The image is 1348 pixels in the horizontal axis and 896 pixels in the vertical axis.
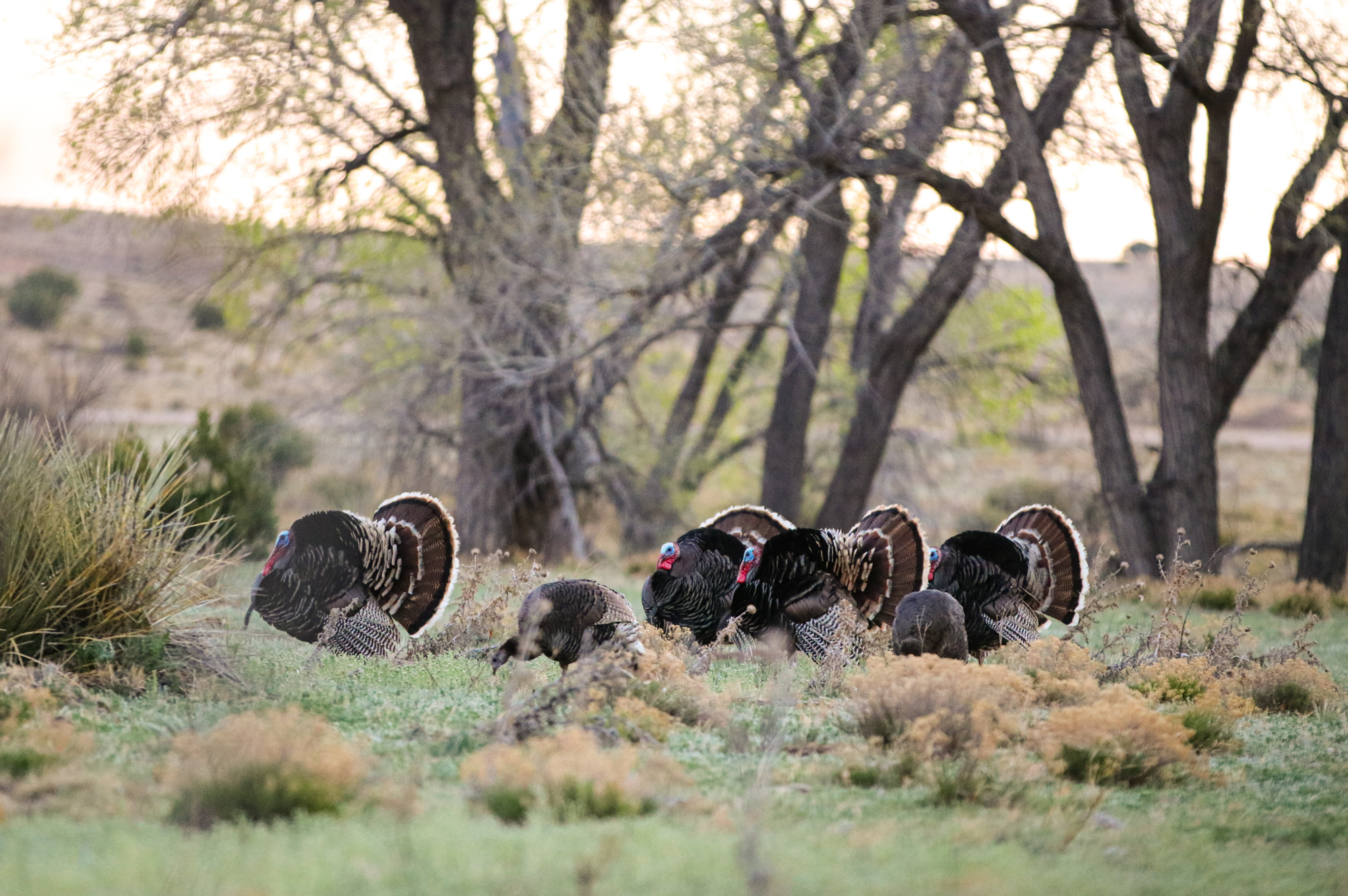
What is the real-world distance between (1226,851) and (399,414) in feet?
49.6

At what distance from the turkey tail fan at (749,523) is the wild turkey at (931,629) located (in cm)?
167

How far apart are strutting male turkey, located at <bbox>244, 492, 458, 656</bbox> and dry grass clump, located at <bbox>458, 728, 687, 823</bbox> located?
2711 mm

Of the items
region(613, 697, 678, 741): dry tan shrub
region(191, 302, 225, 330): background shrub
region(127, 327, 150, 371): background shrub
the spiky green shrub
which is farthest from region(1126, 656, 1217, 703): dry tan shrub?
region(127, 327, 150, 371): background shrub

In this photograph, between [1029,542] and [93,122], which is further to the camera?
[93,122]

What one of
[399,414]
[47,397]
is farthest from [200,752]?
[399,414]

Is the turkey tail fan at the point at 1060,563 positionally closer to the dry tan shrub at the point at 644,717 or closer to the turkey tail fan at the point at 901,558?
the turkey tail fan at the point at 901,558

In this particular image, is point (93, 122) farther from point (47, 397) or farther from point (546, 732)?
point (546, 732)

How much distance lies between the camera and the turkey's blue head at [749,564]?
714cm

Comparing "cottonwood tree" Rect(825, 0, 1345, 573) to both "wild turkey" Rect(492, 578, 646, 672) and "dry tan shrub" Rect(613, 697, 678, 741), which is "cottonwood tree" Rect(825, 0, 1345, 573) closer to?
"wild turkey" Rect(492, 578, 646, 672)

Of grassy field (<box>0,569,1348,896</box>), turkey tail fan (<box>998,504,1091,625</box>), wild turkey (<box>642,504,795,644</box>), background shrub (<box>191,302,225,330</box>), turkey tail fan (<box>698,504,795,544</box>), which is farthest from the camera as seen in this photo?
background shrub (<box>191,302,225,330</box>)

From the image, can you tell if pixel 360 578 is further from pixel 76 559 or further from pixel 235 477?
pixel 235 477

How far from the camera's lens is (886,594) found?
768 centimetres

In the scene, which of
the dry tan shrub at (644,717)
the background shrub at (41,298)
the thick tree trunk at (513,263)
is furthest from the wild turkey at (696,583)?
the background shrub at (41,298)

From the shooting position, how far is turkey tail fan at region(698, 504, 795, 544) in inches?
326
